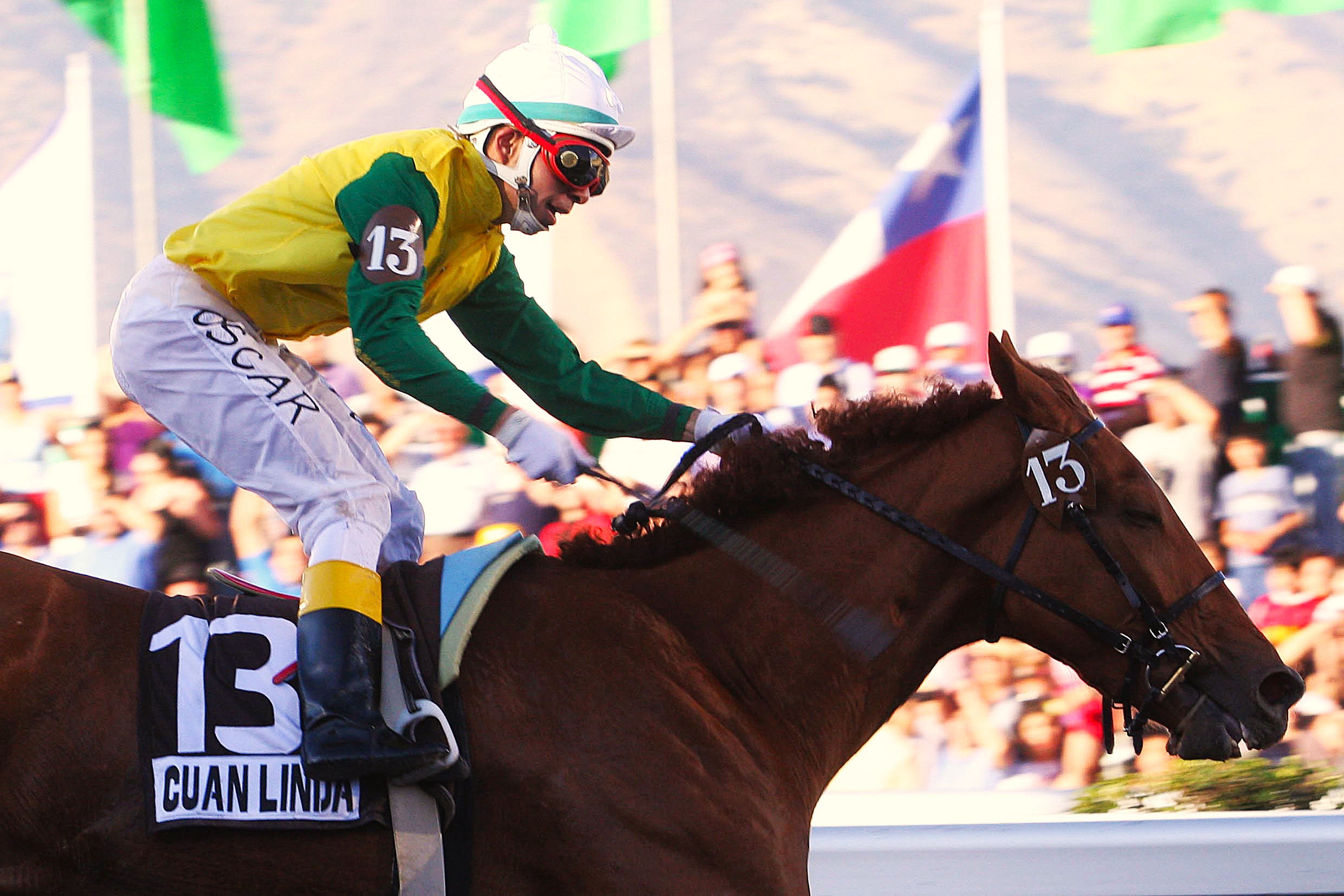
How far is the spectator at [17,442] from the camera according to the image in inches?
257

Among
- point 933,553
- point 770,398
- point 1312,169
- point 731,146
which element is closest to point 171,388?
point 933,553

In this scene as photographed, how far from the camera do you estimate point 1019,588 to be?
2691 mm

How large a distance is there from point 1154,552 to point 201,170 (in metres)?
6.52

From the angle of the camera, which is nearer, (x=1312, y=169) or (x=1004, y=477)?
(x=1004, y=477)

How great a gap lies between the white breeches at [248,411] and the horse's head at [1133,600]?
129 centimetres

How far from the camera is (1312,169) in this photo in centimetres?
681

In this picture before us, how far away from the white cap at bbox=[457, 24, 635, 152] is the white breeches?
0.66 m

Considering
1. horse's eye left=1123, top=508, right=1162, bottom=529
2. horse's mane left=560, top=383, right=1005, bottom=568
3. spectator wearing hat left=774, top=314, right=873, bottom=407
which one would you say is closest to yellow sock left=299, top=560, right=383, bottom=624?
horse's mane left=560, top=383, right=1005, bottom=568

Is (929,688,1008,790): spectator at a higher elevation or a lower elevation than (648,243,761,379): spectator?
lower

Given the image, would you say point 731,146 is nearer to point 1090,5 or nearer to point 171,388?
point 1090,5

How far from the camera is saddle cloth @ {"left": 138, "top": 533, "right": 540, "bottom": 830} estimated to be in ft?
7.52

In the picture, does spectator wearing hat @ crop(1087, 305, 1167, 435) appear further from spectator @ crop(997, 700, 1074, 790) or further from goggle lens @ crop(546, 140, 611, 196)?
goggle lens @ crop(546, 140, 611, 196)

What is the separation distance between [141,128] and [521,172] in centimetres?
590

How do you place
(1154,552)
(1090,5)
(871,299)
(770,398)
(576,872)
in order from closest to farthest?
(576,872) → (1154,552) → (770,398) → (871,299) → (1090,5)
